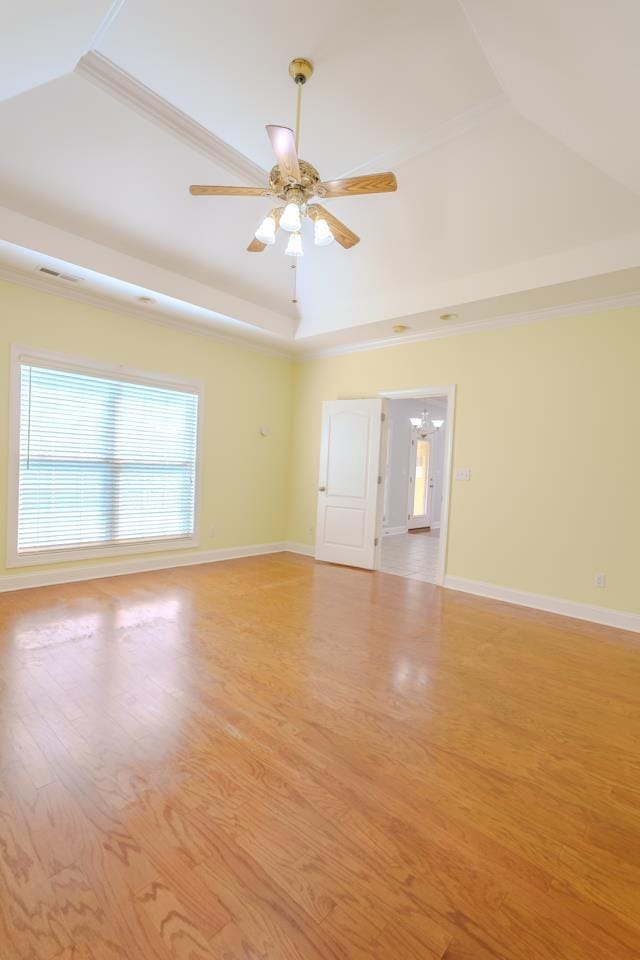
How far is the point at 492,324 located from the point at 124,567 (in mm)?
4661

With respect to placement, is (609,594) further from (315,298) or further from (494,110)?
(315,298)

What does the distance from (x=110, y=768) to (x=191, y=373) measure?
168 inches

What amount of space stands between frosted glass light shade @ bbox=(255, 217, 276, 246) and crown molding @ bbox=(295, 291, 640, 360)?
2669 mm

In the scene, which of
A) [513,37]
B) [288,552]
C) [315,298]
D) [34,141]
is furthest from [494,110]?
[288,552]

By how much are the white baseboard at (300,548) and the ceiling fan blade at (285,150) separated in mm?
4582

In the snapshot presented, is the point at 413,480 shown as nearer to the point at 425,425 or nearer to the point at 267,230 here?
the point at 425,425

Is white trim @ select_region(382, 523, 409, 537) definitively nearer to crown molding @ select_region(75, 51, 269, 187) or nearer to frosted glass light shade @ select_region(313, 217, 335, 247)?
crown molding @ select_region(75, 51, 269, 187)

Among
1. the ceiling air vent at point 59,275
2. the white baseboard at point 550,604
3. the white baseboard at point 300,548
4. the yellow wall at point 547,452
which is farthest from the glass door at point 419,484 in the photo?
the ceiling air vent at point 59,275

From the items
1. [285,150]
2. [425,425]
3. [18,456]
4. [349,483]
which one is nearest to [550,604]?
[349,483]

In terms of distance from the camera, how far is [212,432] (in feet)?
18.0

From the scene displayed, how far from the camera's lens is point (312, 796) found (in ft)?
5.54

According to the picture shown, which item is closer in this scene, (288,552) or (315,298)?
(315,298)

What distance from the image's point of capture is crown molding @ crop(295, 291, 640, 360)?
3.85m

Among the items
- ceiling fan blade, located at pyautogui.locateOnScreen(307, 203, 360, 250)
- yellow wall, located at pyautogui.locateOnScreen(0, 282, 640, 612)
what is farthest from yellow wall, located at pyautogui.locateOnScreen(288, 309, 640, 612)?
ceiling fan blade, located at pyautogui.locateOnScreen(307, 203, 360, 250)
